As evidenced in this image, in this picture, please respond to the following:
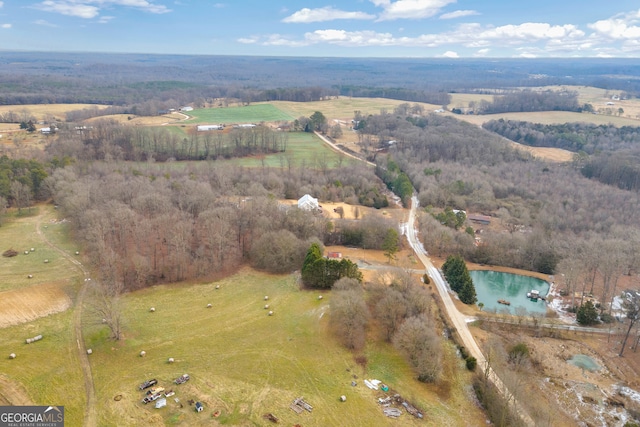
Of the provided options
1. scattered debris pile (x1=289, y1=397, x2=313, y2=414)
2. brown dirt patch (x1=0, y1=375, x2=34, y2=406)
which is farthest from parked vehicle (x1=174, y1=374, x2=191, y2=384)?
brown dirt patch (x1=0, y1=375, x2=34, y2=406)

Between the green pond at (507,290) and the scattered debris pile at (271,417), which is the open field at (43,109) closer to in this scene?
the green pond at (507,290)

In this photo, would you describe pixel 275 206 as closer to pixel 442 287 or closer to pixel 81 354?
pixel 442 287

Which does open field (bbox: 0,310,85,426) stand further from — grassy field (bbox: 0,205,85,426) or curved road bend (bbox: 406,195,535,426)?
curved road bend (bbox: 406,195,535,426)

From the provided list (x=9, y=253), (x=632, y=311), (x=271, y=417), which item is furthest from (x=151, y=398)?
(x=632, y=311)

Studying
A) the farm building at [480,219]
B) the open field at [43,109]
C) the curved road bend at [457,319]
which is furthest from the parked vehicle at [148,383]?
the open field at [43,109]

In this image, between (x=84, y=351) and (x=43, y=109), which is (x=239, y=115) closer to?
(x=43, y=109)

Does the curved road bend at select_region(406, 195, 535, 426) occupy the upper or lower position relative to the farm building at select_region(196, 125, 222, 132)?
lower
